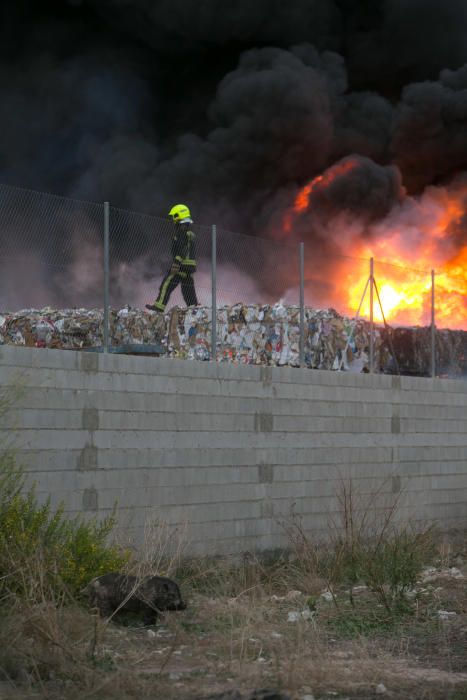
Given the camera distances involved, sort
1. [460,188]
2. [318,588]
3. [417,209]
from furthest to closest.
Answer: [460,188], [417,209], [318,588]

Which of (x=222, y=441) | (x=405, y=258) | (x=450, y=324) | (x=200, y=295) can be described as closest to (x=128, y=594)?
(x=222, y=441)

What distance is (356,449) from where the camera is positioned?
1491cm

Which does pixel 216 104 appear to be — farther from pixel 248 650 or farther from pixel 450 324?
pixel 248 650

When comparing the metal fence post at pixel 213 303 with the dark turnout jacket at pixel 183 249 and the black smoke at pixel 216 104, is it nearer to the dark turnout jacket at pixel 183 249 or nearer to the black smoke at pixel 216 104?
the dark turnout jacket at pixel 183 249

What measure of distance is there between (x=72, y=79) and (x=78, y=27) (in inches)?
85.7

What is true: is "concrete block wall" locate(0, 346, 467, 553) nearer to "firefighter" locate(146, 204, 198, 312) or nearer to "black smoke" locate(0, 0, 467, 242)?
"firefighter" locate(146, 204, 198, 312)

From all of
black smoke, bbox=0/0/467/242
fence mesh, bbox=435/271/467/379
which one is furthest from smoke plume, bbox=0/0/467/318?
fence mesh, bbox=435/271/467/379

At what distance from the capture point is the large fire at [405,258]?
51.0ft

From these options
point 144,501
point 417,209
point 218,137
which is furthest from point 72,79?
point 144,501

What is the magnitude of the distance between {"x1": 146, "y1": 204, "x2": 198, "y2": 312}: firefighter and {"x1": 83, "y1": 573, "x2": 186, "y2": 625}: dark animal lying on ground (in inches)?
165

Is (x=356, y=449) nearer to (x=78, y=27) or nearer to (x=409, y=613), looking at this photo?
(x=409, y=613)

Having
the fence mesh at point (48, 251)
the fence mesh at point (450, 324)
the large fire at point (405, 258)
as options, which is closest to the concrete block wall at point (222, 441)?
the fence mesh at point (450, 324)

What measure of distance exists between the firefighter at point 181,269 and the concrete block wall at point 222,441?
2.71ft

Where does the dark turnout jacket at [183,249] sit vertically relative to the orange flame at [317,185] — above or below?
below
